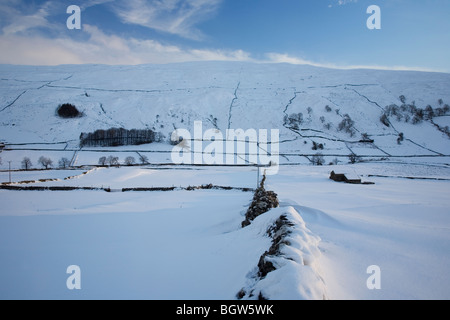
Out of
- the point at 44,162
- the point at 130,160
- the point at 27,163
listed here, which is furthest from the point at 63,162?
the point at 130,160

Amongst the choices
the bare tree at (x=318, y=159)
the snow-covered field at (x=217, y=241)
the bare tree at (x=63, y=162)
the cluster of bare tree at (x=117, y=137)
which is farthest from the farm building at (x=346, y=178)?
the cluster of bare tree at (x=117, y=137)

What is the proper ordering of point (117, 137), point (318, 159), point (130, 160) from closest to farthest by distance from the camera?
point (130, 160)
point (318, 159)
point (117, 137)

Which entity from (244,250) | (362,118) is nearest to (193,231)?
(244,250)

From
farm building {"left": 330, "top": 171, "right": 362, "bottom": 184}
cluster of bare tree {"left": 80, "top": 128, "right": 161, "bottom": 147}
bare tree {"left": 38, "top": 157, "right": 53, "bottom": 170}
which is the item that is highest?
cluster of bare tree {"left": 80, "top": 128, "right": 161, "bottom": 147}

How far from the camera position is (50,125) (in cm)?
6869

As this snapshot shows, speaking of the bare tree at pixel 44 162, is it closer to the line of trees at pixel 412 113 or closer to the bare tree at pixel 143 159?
the bare tree at pixel 143 159

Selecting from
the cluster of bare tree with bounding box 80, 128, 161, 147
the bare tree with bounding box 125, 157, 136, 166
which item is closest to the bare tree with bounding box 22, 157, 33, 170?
the cluster of bare tree with bounding box 80, 128, 161, 147

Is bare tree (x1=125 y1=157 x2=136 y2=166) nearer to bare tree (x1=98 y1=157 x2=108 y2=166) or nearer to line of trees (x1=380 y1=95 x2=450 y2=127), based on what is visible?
bare tree (x1=98 y1=157 x2=108 y2=166)

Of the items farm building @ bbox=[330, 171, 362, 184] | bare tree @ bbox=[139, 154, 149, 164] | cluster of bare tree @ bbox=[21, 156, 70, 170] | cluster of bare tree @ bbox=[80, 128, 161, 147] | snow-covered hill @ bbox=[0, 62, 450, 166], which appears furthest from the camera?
snow-covered hill @ bbox=[0, 62, 450, 166]

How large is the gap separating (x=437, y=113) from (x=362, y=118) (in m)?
26.1

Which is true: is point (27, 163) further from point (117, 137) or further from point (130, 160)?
point (117, 137)

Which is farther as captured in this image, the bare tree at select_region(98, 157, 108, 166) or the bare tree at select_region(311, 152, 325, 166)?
the bare tree at select_region(311, 152, 325, 166)

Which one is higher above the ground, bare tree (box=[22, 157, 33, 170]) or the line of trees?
the line of trees

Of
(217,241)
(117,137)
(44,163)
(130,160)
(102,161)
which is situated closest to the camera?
(217,241)
